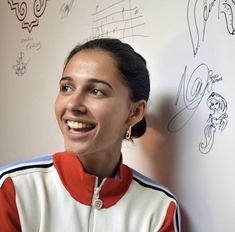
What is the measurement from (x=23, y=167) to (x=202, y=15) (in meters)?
0.54

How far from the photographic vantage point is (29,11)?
1588 millimetres

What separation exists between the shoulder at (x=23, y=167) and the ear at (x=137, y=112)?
0.72 feet

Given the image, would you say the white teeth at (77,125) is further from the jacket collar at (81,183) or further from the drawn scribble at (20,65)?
the drawn scribble at (20,65)

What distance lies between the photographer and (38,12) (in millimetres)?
1538

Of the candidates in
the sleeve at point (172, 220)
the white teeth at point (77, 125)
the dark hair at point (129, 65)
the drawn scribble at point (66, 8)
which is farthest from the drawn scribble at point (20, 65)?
the sleeve at point (172, 220)

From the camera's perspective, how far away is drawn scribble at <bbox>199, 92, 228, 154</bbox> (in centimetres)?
87

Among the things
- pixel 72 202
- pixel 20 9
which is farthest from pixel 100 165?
pixel 20 9

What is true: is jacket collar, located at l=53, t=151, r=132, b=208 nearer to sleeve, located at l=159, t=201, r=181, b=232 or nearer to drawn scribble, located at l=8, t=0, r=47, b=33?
sleeve, located at l=159, t=201, r=181, b=232

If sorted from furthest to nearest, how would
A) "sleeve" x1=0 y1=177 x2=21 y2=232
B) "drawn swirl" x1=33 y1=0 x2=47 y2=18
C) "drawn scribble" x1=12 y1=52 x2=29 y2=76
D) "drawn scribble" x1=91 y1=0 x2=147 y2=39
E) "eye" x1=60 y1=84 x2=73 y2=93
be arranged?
"drawn scribble" x1=12 y1=52 x2=29 y2=76 → "drawn swirl" x1=33 y1=0 x2=47 y2=18 → "drawn scribble" x1=91 y1=0 x2=147 y2=39 → "eye" x1=60 y1=84 x2=73 y2=93 → "sleeve" x1=0 y1=177 x2=21 y2=232

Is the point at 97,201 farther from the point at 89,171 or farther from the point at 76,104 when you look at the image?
the point at 76,104

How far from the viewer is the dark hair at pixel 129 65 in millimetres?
923

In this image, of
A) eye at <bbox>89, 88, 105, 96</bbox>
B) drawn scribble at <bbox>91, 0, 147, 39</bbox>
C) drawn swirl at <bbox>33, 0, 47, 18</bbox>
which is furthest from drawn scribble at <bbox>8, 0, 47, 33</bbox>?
eye at <bbox>89, 88, 105, 96</bbox>

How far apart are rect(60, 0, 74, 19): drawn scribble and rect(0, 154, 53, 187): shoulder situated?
63 centimetres

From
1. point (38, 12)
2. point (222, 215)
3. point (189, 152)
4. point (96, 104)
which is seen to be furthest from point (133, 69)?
point (38, 12)
